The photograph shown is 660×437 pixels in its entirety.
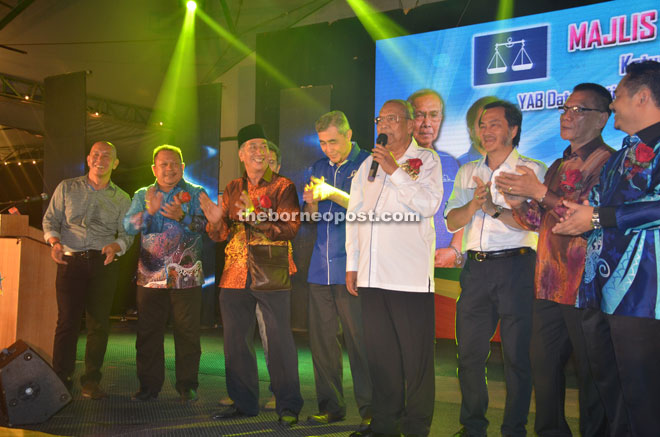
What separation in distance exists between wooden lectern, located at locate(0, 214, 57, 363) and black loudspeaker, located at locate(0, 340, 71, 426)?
0.73m

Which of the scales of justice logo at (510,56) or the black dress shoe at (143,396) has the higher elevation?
A: the scales of justice logo at (510,56)

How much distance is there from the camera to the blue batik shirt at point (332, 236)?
11.6ft

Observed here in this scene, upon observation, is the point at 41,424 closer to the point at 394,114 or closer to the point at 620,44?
the point at 394,114

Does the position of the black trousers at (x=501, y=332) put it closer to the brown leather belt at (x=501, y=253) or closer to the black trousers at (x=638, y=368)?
the brown leather belt at (x=501, y=253)

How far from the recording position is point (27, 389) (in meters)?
3.23

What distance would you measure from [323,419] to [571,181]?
77.9 inches

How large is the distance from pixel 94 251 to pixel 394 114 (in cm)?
247

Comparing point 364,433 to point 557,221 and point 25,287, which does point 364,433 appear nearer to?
point 557,221

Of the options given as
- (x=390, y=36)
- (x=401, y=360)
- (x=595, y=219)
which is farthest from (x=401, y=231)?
(x=390, y=36)

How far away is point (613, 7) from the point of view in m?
4.75

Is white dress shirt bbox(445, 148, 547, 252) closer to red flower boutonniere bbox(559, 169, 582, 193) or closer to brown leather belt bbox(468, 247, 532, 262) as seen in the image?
brown leather belt bbox(468, 247, 532, 262)

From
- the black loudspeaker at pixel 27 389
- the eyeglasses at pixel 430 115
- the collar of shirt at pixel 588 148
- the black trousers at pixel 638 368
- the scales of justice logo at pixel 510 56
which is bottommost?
the black loudspeaker at pixel 27 389

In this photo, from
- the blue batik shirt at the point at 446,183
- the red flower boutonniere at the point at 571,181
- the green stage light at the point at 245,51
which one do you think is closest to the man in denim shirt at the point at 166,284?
the red flower boutonniere at the point at 571,181

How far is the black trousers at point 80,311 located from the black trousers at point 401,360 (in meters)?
2.19
